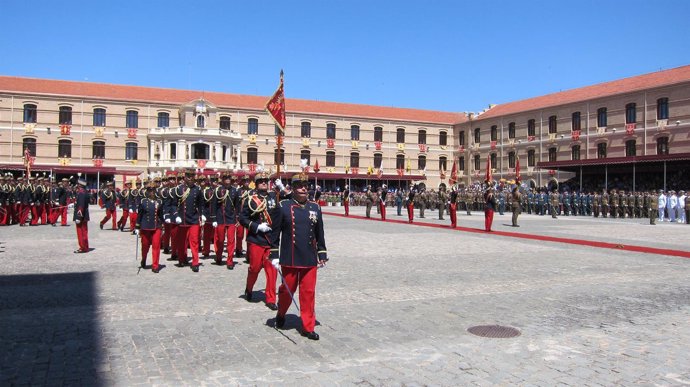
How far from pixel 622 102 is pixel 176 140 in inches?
1501

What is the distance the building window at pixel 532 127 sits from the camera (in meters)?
49.5

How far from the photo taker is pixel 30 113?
48.3 m

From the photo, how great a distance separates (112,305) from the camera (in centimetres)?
740

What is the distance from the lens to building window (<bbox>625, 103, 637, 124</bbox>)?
40750 mm

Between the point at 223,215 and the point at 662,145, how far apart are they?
37.6 m

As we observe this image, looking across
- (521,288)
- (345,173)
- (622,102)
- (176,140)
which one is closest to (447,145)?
(345,173)

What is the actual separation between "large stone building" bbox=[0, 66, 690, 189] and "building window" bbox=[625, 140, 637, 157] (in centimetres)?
8

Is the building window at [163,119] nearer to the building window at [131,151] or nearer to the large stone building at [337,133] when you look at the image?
the large stone building at [337,133]

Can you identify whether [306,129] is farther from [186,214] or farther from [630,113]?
[186,214]

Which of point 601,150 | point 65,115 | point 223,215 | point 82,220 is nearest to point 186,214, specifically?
point 223,215

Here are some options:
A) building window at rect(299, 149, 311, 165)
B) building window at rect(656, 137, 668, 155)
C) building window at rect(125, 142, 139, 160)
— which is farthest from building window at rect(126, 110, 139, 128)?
building window at rect(656, 137, 668, 155)

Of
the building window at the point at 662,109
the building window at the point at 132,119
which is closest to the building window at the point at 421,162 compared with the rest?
the building window at the point at 662,109

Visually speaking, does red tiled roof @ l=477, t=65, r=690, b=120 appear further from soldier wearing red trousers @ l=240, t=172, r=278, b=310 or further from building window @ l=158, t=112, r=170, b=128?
soldier wearing red trousers @ l=240, t=172, r=278, b=310

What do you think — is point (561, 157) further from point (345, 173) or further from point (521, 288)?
point (521, 288)
